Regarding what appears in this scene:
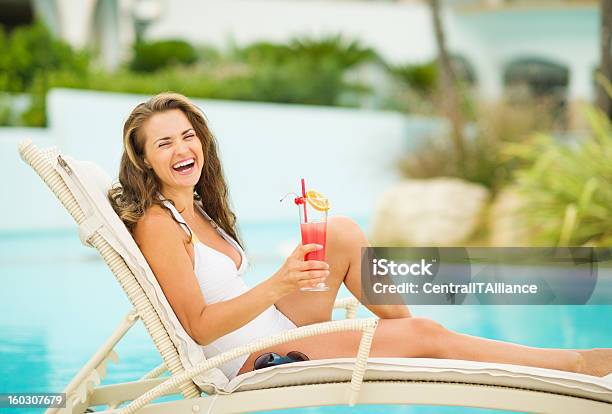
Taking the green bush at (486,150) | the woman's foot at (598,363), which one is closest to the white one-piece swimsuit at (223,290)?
the woman's foot at (598,363)

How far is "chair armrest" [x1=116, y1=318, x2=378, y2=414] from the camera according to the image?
242 centimetres

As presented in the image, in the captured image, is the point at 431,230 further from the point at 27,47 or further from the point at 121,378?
the point at 27,47

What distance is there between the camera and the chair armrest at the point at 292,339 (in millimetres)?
2420

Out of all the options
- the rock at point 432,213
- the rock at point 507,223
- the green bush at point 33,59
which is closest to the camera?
the rock at point 507,223

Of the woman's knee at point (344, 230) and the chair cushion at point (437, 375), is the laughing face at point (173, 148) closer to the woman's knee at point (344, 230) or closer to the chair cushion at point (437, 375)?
the woman's knee at point (344, 230)

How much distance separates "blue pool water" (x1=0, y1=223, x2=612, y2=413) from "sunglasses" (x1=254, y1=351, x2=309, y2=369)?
1359 millimetres

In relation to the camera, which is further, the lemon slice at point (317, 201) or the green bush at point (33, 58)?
the green bush at point (33, 58)

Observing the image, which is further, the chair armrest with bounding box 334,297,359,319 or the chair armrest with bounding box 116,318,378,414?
the chair armrest with bounding box 334,297,359,319

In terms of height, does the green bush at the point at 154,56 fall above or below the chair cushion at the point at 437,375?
below

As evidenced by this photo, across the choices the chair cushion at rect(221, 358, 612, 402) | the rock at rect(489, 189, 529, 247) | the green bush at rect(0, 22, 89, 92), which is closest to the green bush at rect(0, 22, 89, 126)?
the green bush at rect(0, 22, 89, 92)

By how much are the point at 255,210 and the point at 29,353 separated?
26.7 ft

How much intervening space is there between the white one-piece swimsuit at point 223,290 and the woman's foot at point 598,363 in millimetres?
888

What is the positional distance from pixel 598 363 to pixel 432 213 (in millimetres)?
6282

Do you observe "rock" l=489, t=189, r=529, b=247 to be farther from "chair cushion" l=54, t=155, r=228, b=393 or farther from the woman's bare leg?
"chair cushion" l=54, t=155, r=228, b=393
